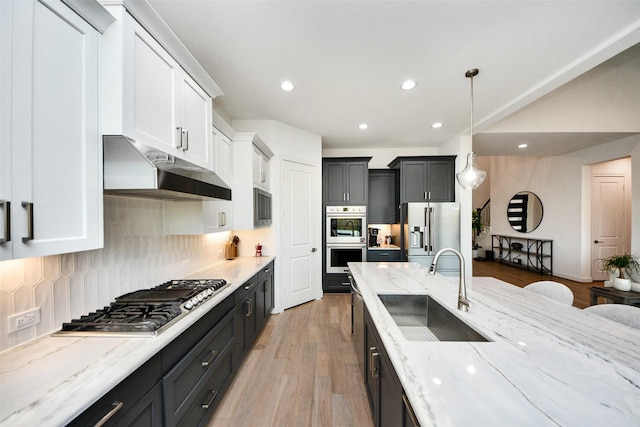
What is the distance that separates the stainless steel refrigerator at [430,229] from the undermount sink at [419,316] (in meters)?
2.51

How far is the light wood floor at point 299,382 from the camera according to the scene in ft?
5.55

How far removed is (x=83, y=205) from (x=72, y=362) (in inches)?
25.0

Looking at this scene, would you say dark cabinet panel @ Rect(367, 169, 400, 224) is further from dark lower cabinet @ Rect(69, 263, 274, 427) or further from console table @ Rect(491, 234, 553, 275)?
console table @ Rect(491, 234, 553, 275)

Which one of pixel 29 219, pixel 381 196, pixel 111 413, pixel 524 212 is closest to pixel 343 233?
pixel 381 196

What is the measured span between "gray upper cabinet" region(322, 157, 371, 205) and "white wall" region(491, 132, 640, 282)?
466 cm

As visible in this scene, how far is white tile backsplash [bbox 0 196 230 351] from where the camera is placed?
1038mm

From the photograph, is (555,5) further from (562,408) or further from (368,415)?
(368,415)

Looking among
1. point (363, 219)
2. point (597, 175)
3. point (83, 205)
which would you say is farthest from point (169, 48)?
point (597, 175)

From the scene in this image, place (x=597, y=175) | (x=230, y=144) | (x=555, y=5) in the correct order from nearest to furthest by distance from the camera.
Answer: (x=555, y=5)
(x=230, y=144)
(x=597, y=175)

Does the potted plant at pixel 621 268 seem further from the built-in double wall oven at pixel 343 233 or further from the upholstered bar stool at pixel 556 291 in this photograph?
the built-in double wall oven at pixel 343 233

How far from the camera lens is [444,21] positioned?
172cm

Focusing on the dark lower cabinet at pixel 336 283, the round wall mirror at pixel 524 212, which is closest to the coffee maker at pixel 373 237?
the dark lower cabinet at pixel 336 283

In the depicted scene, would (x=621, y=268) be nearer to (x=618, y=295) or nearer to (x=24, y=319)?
(x=618, y=295)

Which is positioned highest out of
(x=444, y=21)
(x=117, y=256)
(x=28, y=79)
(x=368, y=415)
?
(x=444, y=21)
